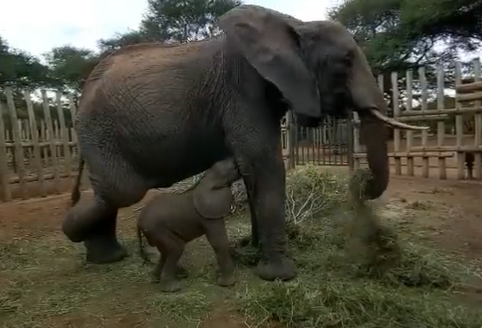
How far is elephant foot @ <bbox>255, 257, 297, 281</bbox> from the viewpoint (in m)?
3.38

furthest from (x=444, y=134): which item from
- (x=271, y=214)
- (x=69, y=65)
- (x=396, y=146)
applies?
(x=69, y=65)

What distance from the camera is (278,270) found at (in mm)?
3389

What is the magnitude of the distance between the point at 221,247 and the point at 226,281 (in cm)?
21

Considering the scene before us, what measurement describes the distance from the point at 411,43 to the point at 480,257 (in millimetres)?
15765

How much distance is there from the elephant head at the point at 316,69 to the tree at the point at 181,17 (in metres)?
19.7

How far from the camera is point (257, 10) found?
3426 mm

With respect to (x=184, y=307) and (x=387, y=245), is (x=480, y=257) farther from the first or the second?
(x=184, y=307)

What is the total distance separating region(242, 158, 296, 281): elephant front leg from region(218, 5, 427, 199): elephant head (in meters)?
0.40

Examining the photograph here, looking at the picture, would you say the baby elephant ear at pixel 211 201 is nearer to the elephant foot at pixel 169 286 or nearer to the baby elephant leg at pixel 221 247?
the baby elephant leg at pixel 221 247

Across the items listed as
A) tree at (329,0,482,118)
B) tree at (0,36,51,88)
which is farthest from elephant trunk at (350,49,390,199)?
tree at (0,36,51,88)

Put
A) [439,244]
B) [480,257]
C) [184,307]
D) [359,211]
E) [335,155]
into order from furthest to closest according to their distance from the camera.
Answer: [335,155] → [439,244] → [480,257] → [359,211] → [184,307]

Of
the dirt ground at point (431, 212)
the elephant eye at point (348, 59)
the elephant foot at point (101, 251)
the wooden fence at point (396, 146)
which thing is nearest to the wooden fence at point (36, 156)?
the wooden fence at point (396, 146)

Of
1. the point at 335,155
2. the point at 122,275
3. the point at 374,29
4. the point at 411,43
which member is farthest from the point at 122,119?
the point at 374,29

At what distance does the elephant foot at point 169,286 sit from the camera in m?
3.19
